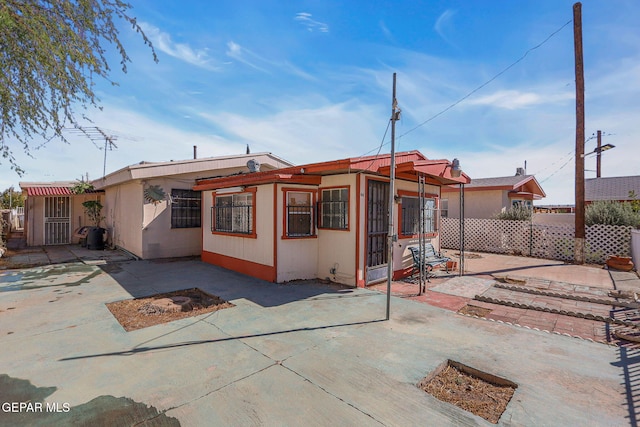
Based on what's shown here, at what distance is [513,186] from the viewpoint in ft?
49.3

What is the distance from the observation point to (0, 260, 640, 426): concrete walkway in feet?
8.93

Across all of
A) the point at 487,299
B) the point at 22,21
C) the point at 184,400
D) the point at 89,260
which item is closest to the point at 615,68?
the point at 487,299

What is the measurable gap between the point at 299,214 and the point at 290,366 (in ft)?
15.1

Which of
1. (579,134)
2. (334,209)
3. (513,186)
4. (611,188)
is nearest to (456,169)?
(334,209)

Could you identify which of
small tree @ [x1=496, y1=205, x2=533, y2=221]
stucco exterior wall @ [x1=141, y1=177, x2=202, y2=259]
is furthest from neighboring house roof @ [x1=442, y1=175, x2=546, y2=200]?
stucco exterior wall @ [x1=141, y1=177, x2=202, y2=259]

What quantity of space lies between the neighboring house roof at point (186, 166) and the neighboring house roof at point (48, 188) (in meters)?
2.20

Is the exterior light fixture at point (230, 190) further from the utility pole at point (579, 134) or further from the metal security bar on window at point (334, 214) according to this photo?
the utility pole at point (579, 134)

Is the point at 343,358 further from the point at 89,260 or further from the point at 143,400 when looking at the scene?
the point at 89,260

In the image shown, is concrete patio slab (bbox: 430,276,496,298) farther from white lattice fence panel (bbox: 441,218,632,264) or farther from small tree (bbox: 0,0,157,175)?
small tree (bbox: 0,0,157,175)

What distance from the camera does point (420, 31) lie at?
800 cm

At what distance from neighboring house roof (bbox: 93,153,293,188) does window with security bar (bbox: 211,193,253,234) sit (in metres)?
2.12

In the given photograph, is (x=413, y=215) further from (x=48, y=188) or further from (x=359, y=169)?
(x=48, y=188)

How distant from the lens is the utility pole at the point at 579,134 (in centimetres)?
1042

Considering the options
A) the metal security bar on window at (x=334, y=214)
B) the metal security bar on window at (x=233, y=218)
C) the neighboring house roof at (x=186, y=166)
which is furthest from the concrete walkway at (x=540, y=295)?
the neighboring house roof at (x=186, y=166)
